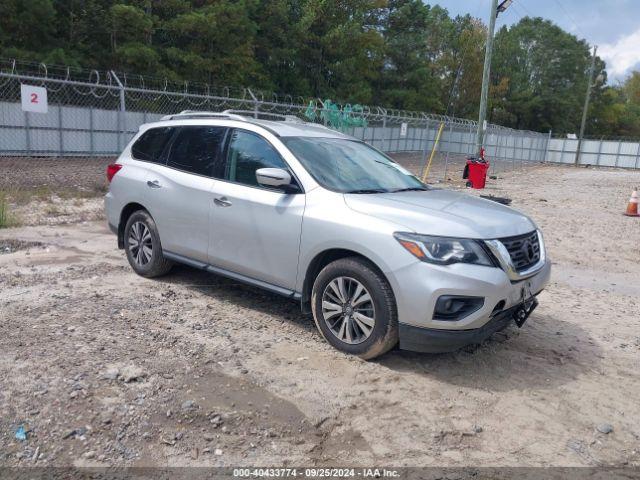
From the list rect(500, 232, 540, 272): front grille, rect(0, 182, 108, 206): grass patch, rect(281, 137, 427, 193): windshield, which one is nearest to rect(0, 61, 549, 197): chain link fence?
rect(0, 182, 108, 206): grass patch

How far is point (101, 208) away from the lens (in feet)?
35.4

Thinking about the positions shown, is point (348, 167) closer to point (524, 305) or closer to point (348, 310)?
point (348, 310)

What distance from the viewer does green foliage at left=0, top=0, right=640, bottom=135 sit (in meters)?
23.2

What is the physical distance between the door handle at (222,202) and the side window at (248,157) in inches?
8.0

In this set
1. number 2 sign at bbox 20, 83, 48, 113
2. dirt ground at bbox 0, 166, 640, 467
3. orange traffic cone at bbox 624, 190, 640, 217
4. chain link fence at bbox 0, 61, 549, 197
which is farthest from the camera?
chain link fence at bbox 0, 61, 549, 197

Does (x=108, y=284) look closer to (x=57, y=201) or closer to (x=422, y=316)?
(x=422, y=316)

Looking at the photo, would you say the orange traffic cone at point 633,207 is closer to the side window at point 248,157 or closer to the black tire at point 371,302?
the side window at point 248,157

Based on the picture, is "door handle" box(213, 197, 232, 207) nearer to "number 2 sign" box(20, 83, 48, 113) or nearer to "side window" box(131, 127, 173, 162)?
"side window" box(131, 127, 173, 162)

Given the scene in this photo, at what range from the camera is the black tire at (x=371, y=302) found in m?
4.01

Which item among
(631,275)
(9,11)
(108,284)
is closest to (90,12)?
(9,11)

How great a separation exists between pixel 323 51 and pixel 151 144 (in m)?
31.7

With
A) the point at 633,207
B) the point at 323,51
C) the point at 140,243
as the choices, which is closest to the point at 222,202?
the point at 140,243

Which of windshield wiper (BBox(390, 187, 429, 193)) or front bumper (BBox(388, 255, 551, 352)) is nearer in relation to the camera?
front bumper (BBox(388, 255, 551, 352))

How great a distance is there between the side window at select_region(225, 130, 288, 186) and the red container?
13.6 meters
